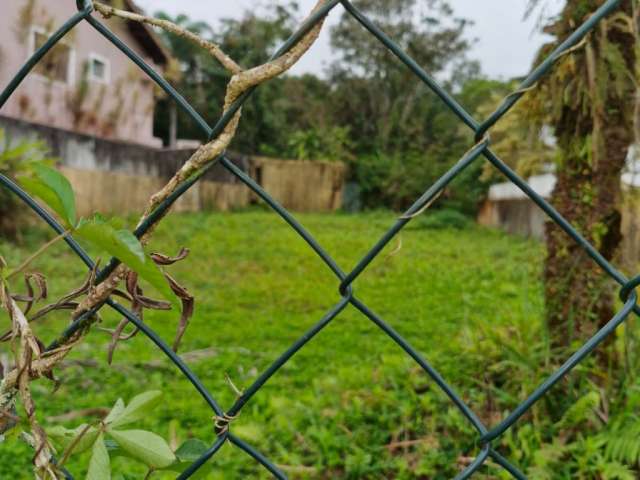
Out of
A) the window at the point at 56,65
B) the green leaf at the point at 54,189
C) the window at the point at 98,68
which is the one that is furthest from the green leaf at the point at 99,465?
the window at the point at 98,68

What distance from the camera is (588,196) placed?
1976 millimetres

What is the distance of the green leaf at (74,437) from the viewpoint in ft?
1.41

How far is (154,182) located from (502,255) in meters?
4.93

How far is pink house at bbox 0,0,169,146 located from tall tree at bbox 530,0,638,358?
5.82m

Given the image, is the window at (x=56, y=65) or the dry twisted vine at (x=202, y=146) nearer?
the dry twisted vine at (x=202, y=146)

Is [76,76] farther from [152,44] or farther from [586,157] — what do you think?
[586,157]

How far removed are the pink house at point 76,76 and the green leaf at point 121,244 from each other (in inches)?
272

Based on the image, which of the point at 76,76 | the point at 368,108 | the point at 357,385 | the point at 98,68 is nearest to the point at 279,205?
the point at 357,385

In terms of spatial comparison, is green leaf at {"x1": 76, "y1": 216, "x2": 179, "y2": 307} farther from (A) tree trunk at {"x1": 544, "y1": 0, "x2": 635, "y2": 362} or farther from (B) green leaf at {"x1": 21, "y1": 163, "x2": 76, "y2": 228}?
(A) tree trunk at {"x1": 544, "y1": 0, "x2": 635, "y2": 362}

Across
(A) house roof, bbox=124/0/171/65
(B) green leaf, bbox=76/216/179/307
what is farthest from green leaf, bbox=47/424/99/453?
(A) house roof, bbox=124/0/171/65

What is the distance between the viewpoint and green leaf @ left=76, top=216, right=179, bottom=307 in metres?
0.35

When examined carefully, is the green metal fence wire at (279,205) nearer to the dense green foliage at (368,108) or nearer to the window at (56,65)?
the window at (56,65)

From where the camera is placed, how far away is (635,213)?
6.58 ft

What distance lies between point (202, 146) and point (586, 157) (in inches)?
70.8
